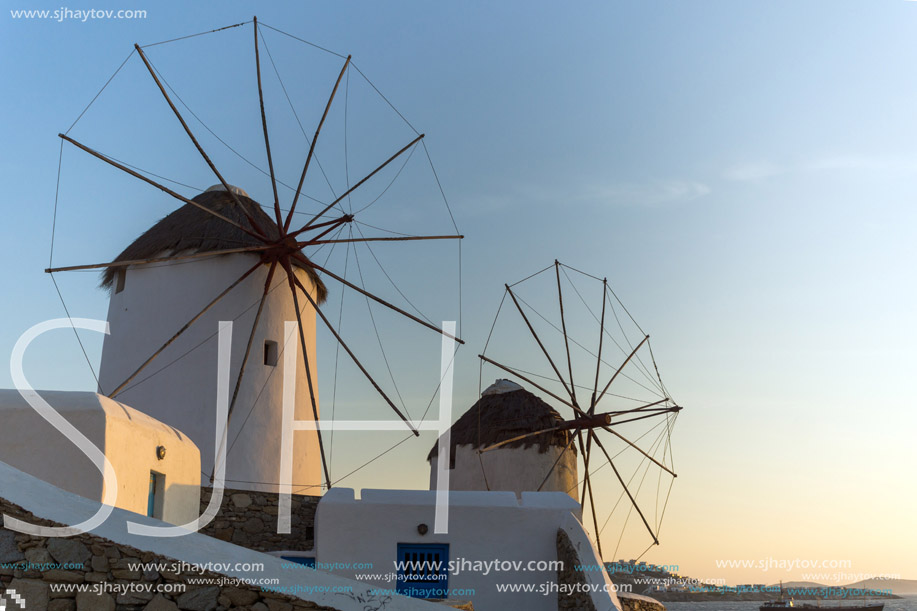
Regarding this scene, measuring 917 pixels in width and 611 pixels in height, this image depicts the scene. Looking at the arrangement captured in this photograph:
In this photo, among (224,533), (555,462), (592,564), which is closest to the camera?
(592,564)

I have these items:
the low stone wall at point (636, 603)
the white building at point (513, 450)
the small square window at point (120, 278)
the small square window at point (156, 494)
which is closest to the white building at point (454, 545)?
the small square window at point (156, 494)

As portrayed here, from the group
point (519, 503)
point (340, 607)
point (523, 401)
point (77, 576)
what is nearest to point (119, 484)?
point (77, 576)

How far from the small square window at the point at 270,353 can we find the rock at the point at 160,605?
8.49 m

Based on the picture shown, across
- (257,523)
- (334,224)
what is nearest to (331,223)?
(334,224)

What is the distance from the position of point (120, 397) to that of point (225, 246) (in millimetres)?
2639

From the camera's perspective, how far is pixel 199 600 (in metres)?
5.27

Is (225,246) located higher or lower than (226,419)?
higher

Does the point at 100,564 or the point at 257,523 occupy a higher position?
the point at 257,523

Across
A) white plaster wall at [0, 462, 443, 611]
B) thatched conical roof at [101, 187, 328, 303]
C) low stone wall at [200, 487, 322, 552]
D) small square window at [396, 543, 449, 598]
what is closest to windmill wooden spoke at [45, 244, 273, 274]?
→ thatched conical roof at [101, 187, 328, 303]

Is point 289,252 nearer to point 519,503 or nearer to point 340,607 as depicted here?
point 519,503

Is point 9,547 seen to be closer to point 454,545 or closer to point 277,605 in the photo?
point 277,605

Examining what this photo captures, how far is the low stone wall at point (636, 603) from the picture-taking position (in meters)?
12.5

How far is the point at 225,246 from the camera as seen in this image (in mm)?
13398

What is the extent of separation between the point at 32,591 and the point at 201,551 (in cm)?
94
